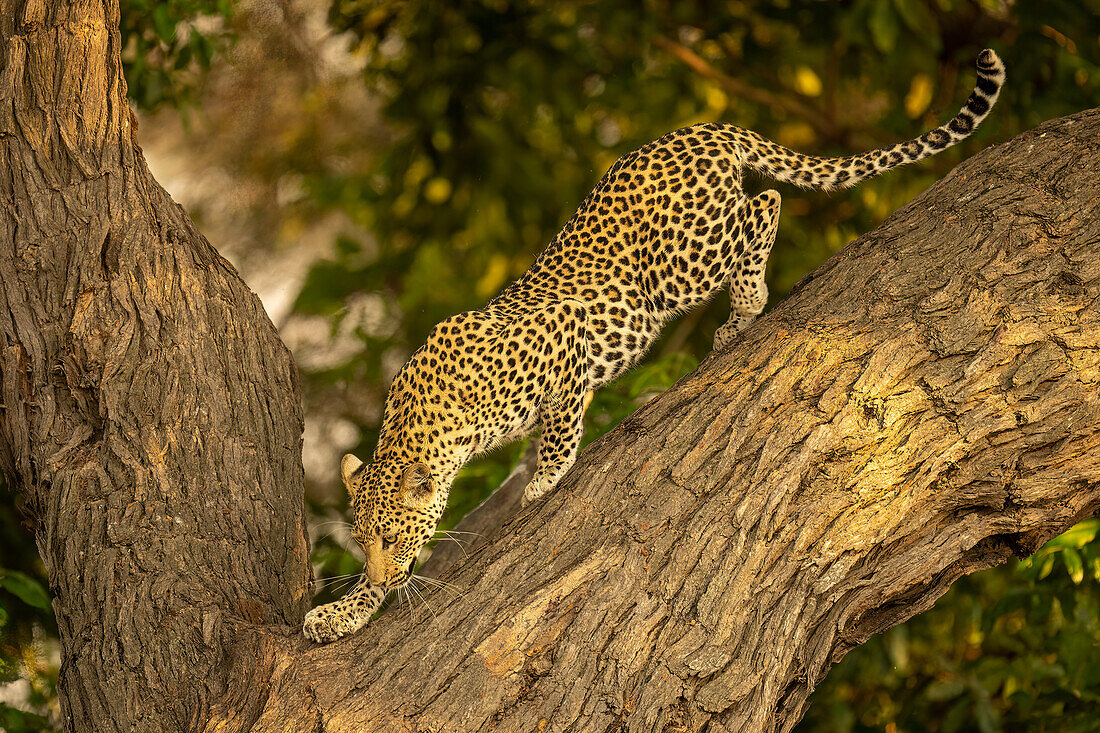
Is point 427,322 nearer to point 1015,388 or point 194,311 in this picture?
point 194,311

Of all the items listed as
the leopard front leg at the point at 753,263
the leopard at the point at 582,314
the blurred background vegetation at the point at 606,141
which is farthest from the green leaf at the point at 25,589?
the leopard front leg at the point at 753,263

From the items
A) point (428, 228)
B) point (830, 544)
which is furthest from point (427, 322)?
point (830, 544)

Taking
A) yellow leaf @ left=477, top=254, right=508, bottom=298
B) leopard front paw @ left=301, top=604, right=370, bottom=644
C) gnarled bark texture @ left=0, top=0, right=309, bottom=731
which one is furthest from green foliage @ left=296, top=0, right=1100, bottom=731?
leopard front paw @ left=301, top=604, right=370, bottom=644

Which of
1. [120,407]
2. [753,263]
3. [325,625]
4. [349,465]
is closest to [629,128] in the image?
[753,263]

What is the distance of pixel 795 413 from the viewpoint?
14.6ft

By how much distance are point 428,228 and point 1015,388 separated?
8.14 m

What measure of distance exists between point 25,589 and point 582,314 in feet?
11.4

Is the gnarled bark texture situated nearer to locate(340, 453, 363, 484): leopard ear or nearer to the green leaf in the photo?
locate(340, 453, 363, 484): leopard ear

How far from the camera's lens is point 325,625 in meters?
4.73

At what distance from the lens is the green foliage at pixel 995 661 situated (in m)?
7.55

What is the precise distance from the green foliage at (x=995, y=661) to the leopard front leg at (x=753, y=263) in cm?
269

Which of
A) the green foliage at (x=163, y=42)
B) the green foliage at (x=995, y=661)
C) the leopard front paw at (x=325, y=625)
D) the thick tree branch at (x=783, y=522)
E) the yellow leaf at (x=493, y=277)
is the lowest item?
the green foliage at (x=995, y=661)

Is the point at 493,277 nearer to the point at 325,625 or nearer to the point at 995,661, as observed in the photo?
the point at 995,661

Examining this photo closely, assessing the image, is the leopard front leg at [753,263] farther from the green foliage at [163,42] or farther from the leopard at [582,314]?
the green foliage at [163,42]
